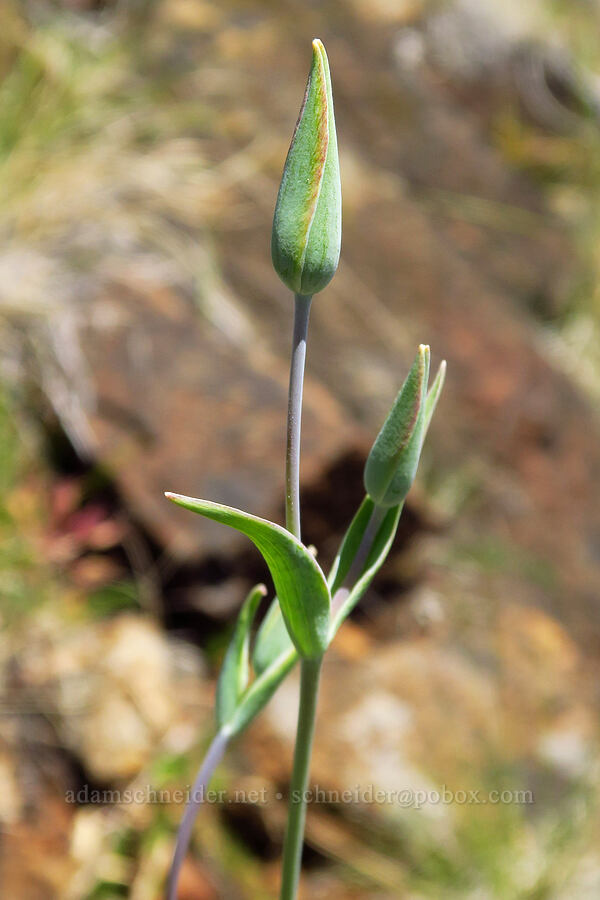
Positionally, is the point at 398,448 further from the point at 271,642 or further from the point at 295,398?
the point at 271,642

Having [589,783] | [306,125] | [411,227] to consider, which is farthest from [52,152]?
[306,125]

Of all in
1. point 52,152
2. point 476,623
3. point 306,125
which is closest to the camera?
point 306,125

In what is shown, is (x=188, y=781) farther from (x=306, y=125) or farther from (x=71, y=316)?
(x=306, y=125)

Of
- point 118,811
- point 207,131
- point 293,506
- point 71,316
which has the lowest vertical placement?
point 118,811

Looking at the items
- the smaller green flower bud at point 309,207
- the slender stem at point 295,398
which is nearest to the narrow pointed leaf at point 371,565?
the slender stem at point 295,398

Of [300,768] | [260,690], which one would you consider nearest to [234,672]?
[260,690]

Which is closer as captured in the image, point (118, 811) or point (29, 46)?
point (118, 811)
